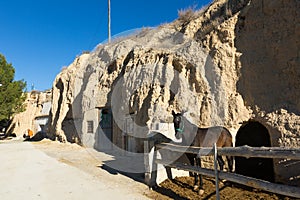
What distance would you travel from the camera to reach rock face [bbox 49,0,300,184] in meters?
7.39

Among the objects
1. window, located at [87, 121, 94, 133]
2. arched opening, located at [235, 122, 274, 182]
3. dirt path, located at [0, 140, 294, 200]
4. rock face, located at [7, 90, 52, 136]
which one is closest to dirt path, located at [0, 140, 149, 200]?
dirt path, located at [0, 140, 294, 200]

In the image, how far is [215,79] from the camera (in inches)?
356

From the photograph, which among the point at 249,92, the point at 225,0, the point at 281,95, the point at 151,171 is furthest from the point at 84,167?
the point at 225,0

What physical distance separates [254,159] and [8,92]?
2514 centimetres

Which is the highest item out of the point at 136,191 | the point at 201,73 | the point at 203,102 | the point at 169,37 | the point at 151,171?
the point at 169,37

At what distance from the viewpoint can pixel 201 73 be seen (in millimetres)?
9617

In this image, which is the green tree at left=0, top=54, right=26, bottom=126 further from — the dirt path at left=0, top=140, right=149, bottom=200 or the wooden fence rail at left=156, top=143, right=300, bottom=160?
the wooden fence rail at left=156, top=143, right=300, bottom=160

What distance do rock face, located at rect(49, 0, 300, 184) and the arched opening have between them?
315mm

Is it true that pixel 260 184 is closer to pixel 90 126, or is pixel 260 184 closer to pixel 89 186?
pixel 89 186

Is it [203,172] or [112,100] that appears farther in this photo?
[112,100]

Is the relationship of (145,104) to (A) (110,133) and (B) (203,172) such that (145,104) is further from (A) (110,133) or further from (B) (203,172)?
(B) (203,172)

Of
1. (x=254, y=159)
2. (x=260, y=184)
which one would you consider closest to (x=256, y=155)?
(x=260, y=184)

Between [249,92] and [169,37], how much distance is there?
7358mm

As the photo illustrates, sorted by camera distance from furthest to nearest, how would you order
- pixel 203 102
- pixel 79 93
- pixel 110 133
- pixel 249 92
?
1. pixel 79 93
2. pixel 110 133
3. pixel 203 102
4. pixel 249 92
